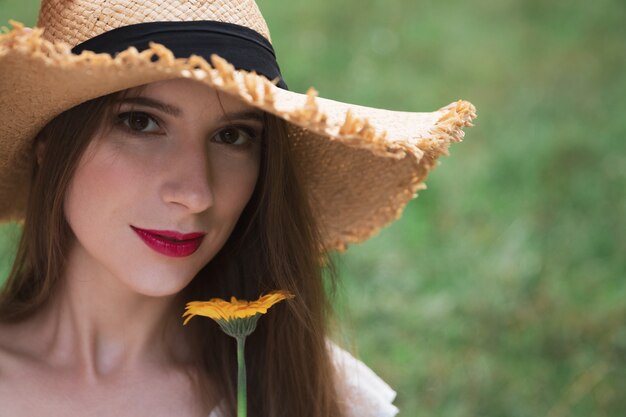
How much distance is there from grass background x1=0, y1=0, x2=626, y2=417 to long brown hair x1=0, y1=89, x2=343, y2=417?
1.05ft

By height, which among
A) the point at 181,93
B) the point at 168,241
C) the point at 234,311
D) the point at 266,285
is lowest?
the point at 234,311

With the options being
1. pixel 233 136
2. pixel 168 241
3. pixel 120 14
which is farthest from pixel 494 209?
pixel 120 14

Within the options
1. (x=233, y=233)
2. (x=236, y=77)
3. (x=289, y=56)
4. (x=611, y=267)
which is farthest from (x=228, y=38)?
(x=289, y=56)

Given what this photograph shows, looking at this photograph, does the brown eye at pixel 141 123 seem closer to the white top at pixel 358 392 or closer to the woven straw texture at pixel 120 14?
the woven straw texture at pixel 120 14

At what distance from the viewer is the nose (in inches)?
67.9

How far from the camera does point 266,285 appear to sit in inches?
83.4

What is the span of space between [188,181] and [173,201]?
0.16ft

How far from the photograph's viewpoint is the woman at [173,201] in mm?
1635

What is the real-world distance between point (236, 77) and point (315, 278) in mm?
675

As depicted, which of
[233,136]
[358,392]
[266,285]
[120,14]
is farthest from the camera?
[358,392]

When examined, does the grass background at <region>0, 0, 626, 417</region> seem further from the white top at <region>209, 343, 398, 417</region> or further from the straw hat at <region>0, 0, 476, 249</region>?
the straw hat at <region>0, 0, 476, 249</region>

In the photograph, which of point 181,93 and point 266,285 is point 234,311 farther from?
point 266,285

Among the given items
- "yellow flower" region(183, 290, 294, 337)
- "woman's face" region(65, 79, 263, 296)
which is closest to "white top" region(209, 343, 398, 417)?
"woman's face" region(65, 79, 263, 296)

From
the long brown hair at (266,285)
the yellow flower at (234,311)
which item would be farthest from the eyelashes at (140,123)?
the yellow flower at (234,311)
